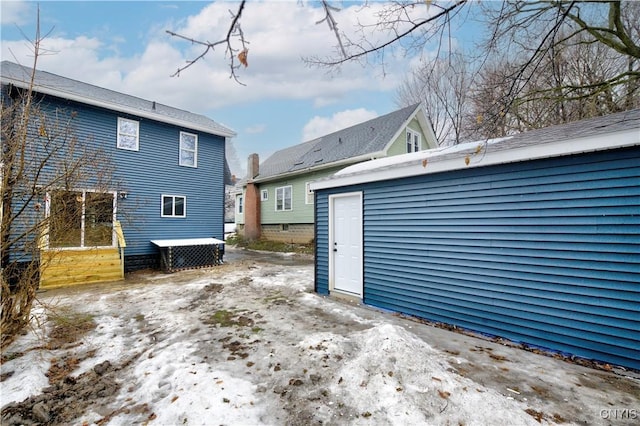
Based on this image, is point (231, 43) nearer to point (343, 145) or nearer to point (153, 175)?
point (153, 175)

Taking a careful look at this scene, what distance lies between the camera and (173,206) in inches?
431

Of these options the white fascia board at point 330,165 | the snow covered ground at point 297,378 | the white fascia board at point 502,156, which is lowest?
the snow covered ground at point 297,378

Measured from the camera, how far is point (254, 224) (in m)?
18.9

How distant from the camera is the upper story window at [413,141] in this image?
46.7 ft

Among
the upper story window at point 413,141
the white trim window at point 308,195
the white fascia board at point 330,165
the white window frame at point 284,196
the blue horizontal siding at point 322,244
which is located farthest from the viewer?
the white window frame at point 284,196

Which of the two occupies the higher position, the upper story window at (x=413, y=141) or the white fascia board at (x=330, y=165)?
the upper story window at (x=413, y=141)

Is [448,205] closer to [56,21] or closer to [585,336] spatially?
[585,336]

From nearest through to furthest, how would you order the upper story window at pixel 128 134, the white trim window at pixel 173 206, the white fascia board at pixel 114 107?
the white fascia board at pixel 114 107, the upper story window at pixel 128 134, the white trim window at pixel 173 206

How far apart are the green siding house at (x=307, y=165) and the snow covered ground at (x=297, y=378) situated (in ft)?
30.2

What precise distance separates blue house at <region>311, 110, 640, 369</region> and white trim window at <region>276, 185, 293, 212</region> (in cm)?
1122

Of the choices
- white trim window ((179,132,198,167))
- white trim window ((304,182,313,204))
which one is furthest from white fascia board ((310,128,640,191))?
white trim window ((304,182,313,204))

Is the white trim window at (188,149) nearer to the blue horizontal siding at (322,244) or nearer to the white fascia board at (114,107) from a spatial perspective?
the white fascia board at (114,107)

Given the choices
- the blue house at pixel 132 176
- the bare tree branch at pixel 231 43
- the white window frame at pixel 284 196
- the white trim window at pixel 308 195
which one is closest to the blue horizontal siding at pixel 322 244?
the bare tree branch at pixel 231 43

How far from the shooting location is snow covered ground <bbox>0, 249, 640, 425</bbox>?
238 centimetres
